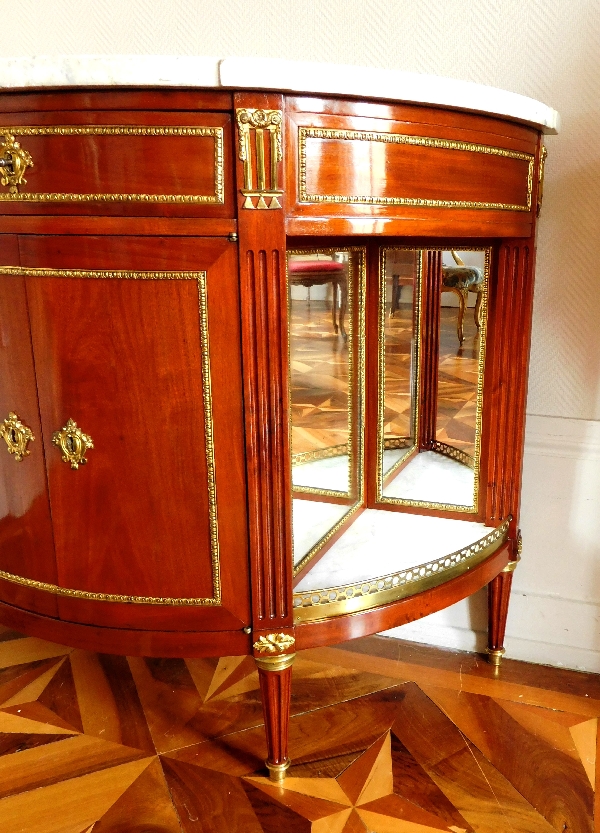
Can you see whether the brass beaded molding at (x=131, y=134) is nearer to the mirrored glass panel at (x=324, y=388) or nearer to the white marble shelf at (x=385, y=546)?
the mirrored glass panel at (x=324, y=388)

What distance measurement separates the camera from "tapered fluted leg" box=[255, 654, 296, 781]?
2.56 ft

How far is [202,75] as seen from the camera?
0.61 m

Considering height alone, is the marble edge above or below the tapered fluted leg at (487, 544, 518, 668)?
above

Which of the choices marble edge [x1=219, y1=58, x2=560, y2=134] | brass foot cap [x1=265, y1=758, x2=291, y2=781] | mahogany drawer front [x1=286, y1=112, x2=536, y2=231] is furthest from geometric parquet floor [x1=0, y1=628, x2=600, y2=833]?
marble edge [x1=219, y1=58, x2=560, y2=134]

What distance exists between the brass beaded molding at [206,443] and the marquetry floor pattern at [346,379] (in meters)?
0.20

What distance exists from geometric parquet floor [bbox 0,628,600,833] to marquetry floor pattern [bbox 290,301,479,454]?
0.35 m

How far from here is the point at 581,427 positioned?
3.42 feet

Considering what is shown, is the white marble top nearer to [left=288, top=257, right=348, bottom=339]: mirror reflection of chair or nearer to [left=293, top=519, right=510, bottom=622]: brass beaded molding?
[left=288, top=257, right=348, bottom=339]: mirror reflection of chair

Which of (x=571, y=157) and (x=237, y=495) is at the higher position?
(x=571, y=157)

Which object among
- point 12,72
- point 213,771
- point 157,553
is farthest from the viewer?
point 213,771

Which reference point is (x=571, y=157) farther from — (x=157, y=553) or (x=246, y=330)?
(x=157, y=553)

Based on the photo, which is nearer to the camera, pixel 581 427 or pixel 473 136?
pixel 473 136

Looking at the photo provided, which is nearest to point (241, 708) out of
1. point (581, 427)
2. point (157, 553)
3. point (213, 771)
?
point (213, 771)

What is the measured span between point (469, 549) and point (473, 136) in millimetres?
488
